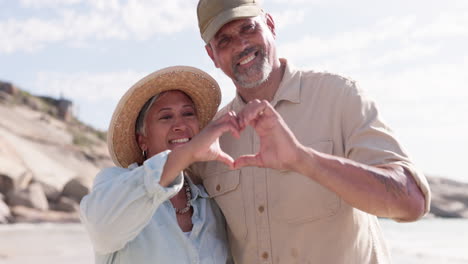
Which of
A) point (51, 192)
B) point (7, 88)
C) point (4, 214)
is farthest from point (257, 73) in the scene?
point (7, 88)

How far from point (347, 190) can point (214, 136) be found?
592 millimetres

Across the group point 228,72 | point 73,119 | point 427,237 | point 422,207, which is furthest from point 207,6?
point 73,119

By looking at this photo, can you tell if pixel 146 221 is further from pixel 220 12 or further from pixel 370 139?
pixel 220 12

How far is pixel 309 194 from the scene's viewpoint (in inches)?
116

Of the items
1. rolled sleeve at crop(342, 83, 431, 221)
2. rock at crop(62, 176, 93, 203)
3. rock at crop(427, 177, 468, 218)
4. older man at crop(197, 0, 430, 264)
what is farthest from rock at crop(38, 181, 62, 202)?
rock at crop(427, 177, 468, 218)

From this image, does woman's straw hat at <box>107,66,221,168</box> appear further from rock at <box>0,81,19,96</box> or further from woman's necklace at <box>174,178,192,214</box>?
rock at <box>0,81,19,96</box>

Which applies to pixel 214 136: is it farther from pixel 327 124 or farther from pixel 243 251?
pixel 243 251

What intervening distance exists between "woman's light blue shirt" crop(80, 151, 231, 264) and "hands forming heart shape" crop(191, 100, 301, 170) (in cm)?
21

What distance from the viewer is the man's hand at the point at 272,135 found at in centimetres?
223

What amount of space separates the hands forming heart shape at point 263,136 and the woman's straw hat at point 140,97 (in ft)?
3.24

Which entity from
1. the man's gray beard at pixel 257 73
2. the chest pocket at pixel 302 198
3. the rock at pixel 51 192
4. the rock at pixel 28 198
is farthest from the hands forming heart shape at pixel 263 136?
the rock at pixel 51 192

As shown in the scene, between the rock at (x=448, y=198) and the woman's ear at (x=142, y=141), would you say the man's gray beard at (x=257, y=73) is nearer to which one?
the woman's ear at (x=142, y=141)

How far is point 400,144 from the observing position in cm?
256

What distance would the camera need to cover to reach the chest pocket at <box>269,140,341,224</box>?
9.51 feet
